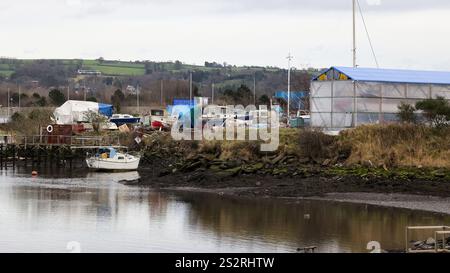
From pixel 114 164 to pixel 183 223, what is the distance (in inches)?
1172

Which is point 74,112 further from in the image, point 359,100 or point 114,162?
point 359,100

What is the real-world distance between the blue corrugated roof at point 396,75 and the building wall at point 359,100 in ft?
1.11

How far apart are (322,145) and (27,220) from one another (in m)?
21.7

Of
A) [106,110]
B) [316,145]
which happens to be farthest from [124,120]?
[316,145]

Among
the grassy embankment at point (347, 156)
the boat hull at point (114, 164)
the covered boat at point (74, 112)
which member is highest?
the covered boat at point (74, 112)

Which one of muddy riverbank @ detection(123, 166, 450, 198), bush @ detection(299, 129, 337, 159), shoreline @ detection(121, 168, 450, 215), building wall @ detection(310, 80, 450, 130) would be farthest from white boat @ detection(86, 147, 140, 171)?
bush @ detection(299, 129, 337, 159)

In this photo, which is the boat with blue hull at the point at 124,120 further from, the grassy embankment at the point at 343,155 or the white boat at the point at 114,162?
the grassy embankment at the point at 343,155

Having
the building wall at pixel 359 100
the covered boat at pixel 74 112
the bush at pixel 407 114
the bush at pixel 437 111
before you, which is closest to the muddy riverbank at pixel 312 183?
the bush at pixel 437 111

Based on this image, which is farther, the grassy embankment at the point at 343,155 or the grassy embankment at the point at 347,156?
the grassy embankment at the point at 343,155

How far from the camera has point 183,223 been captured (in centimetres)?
4000

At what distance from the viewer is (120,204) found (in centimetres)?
4659

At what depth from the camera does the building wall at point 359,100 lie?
60.1 m

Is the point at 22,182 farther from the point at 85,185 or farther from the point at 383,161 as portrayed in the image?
the point at 383,161
